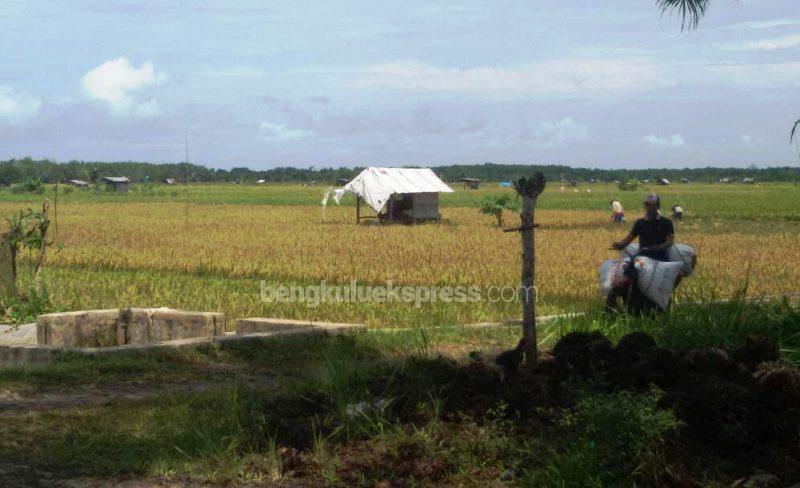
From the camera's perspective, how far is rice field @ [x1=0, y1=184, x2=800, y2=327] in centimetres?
1368

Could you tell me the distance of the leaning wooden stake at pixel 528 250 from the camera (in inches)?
273

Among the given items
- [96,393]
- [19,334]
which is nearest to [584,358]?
[96,393]

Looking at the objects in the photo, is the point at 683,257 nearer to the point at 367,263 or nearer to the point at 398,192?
the point at 367,263

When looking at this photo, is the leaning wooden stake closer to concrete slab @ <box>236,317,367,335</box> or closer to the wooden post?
the wooden post

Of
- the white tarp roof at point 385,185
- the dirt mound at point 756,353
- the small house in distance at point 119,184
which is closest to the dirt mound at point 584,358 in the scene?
the dirt mound at point 756,353

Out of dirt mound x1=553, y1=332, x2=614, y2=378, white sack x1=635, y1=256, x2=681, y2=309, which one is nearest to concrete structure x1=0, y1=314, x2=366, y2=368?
white sack x1=635, y1=256, x2=681, y2=309

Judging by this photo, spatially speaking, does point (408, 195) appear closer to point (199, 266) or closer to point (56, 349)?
point (199, 266)

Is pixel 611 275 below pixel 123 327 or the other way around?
the other way around

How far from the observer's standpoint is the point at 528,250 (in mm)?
7070

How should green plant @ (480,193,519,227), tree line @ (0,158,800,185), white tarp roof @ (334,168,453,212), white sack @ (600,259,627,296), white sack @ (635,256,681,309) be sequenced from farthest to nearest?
tree line @ (0,158,800,185) < green plant @ (480,193,519,227) < white tarp roof @ (334,168,453,212) < white sack @ (600,259,627,296) < white sack @ (635,256,681,309)

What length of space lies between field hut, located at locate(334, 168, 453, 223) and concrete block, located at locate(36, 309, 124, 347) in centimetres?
2293

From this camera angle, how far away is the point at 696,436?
216 inches

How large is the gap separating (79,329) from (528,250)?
5720mm

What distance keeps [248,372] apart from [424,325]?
2990 mm
